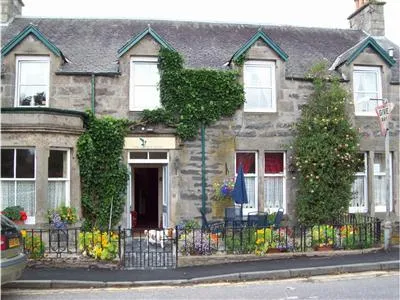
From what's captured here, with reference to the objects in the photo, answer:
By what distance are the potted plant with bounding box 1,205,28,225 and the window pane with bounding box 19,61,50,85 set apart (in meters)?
4.46

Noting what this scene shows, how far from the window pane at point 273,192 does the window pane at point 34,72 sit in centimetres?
815

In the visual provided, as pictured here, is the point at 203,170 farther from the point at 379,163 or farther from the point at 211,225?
the point at 379,163

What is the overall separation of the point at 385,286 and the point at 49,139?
9396 millimetres

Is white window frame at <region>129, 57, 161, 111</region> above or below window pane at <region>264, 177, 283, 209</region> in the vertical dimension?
above

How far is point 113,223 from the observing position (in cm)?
1514

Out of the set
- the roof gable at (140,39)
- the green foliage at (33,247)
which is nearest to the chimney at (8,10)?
the roof gable at (140,39)

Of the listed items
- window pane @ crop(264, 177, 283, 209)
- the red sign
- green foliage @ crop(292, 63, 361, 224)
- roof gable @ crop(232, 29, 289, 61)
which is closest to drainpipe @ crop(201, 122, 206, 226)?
window pane @ crop(264, 177, 283, 209)

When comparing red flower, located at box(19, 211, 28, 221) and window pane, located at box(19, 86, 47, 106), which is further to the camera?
window pane, located at box(19, 86, 47, 106)

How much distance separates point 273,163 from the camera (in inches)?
655

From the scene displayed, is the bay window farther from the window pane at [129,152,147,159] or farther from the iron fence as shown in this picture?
the iron fence

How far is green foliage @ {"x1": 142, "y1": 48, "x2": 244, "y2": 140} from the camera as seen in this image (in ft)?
51.2

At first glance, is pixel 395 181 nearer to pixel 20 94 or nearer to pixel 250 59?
pixel 250 59

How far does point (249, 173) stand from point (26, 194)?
723 centimetres

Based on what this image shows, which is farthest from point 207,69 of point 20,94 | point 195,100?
point 20,94
